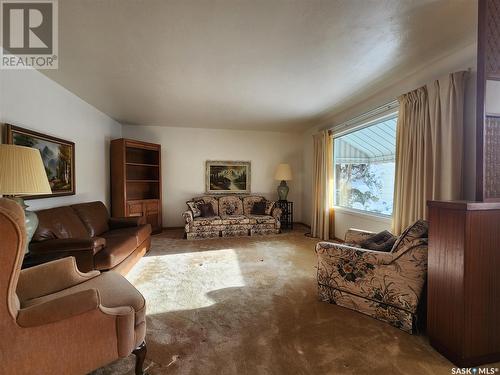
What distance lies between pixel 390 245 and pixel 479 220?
768 mm

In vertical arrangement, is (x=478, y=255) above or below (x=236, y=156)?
below

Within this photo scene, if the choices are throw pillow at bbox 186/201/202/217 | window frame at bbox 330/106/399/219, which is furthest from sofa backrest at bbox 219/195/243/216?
window frame at bbox 330/106/399/219

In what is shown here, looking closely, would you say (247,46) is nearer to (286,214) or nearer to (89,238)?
(89,238)

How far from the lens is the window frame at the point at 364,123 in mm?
3097

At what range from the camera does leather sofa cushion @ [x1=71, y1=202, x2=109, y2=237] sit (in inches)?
121

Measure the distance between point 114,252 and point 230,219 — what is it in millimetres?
2617

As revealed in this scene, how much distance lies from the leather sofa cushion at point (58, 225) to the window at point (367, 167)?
4249mm

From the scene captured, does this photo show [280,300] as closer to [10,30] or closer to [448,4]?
[448,4]

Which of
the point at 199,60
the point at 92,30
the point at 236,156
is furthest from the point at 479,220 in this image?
the point at 236,156

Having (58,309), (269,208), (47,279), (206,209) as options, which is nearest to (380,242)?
(58,309)

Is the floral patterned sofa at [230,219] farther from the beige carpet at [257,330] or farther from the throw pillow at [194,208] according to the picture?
the beige carpet at [257,330]

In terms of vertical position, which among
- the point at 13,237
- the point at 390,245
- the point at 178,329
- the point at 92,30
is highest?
the point at 92,30

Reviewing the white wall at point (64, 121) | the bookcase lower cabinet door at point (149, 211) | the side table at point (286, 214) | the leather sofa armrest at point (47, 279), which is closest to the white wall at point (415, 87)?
the side table at point (286, 214)

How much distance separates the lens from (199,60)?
2.38 meters
